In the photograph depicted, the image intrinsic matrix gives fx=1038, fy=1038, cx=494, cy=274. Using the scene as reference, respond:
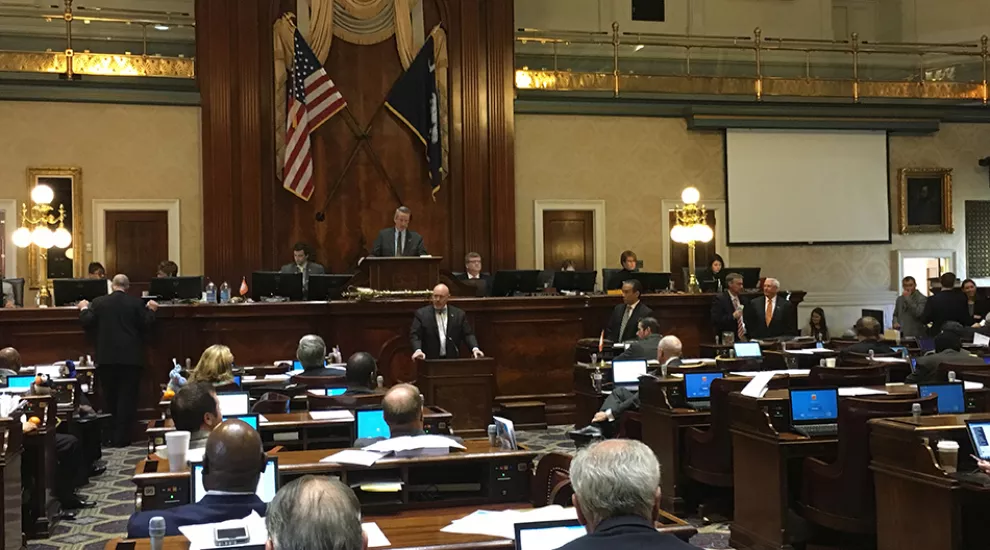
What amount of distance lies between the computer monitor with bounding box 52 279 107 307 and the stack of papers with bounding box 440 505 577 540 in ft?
27.7

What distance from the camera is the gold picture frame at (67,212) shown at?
1435 centimetres

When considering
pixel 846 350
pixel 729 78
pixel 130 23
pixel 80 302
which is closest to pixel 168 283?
pixel 80 302

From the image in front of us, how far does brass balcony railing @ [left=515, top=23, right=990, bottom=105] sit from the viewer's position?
641 inches

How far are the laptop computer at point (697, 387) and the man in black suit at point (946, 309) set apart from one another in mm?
6921

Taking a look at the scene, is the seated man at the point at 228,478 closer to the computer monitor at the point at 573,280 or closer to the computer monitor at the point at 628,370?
the computer monitor at the point at 628,370

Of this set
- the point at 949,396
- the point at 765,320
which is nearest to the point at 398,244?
the point at 765,320

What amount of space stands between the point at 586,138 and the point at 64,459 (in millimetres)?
10293

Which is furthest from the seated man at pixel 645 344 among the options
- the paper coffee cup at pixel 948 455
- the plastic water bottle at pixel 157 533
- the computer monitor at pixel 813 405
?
the plastic water bottle at pixel 157 533

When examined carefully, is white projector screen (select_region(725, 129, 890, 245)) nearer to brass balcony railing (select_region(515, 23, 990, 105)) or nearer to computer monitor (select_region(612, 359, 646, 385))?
brass balcony railing (select_region(515, 23, 990, 105))

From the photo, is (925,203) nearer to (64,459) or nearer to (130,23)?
(130,23)

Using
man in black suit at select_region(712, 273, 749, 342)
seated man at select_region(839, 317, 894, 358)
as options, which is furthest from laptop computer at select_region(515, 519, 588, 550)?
man in black suit at select_region(712, 273, 749, 342)

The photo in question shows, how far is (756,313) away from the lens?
11.9 metres

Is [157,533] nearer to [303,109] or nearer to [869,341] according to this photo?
[869,341]

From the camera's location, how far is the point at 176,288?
11375mm
